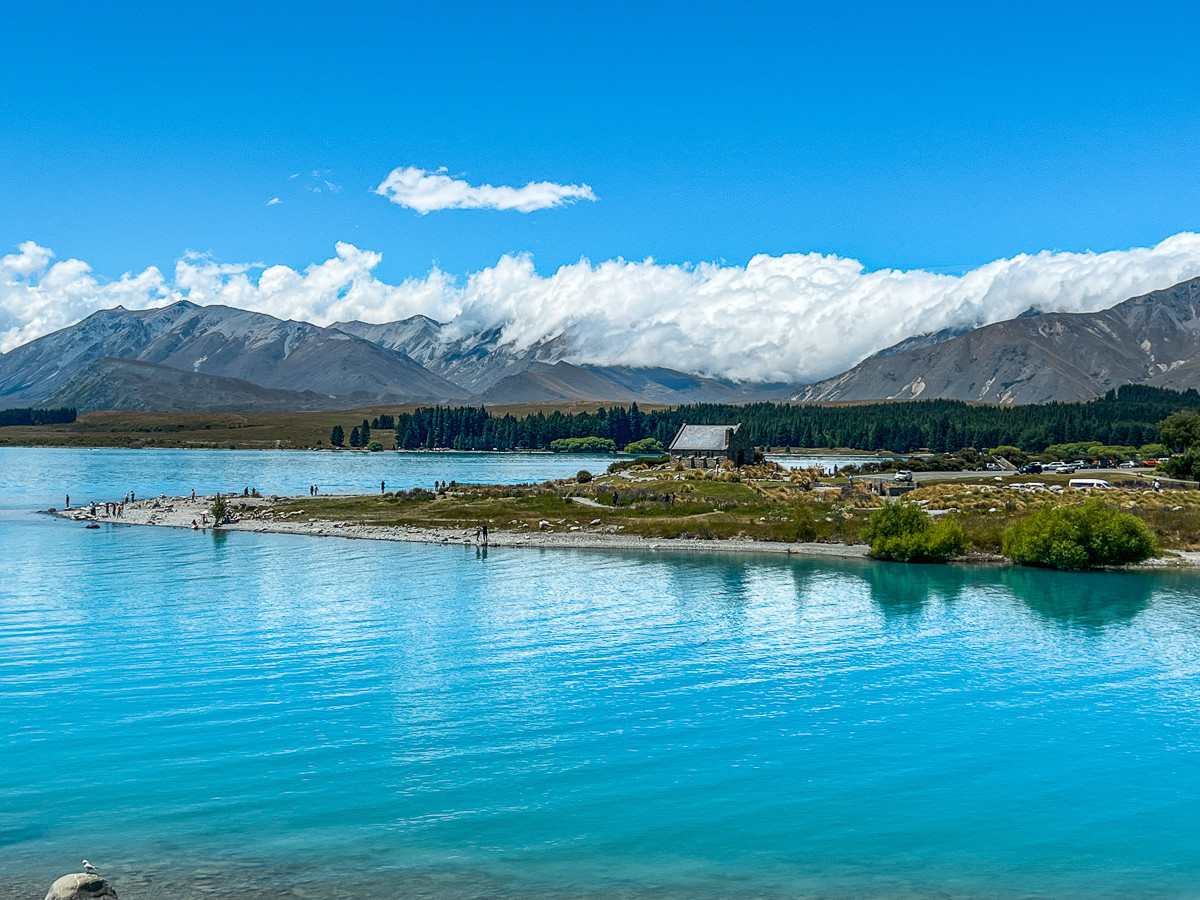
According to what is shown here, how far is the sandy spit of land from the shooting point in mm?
73188

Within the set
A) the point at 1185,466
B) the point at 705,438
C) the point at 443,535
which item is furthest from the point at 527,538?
the point at 1185,466

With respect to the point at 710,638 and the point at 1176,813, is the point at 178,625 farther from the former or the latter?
the point at 1176,813

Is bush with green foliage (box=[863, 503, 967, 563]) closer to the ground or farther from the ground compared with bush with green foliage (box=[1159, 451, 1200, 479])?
closer to the ground

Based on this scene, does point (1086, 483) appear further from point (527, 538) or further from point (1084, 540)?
point (527, 538)

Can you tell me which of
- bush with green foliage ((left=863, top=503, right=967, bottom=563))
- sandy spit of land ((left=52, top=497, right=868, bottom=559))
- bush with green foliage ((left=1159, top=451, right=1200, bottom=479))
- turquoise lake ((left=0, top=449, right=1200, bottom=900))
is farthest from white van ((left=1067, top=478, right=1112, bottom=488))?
turquoise lake ((left=0, top=449, right=1200, bottom=900))

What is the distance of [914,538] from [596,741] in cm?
4397

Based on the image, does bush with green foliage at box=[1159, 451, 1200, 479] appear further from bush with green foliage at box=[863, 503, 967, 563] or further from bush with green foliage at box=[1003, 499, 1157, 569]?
bush with green foliage at box=[863, 503, 967, 563]

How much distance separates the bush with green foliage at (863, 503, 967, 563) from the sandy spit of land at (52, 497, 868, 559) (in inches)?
91.6

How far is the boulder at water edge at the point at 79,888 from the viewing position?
615 inches

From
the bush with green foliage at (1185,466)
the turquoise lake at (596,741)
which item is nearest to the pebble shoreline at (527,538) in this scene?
the turquoise lake at (596,741)

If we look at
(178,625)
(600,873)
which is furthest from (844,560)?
(600,873)

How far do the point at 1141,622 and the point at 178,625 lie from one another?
45.4 m

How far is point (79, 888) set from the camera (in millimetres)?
15719

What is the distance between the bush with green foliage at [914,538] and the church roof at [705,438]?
61487mm
